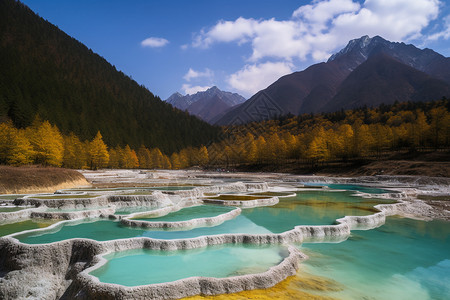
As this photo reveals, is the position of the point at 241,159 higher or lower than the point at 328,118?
lower

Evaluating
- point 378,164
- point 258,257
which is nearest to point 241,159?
point 378,164

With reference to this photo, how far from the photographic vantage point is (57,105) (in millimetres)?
122562

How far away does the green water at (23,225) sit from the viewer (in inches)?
617

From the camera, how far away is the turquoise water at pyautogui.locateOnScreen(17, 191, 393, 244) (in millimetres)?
14964

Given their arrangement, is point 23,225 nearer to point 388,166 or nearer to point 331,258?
point 331,258

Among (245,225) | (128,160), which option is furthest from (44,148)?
(245,225)

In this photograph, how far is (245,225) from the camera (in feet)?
60.8

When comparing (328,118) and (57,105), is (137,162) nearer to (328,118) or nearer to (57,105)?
(57,105)

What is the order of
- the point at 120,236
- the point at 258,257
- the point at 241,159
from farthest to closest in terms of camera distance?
the point at 241,159 < the point at 120,236 < the point at 258,257

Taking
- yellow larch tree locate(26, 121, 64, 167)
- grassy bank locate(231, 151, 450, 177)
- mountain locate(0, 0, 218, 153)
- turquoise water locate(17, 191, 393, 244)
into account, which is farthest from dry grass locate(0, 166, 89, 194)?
mountain locate(0, 0, 218, 153)

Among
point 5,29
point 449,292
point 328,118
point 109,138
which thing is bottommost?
point 449,292

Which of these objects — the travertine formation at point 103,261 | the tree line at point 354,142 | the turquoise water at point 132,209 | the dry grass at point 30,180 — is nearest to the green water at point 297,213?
the travertine formation at point 103,261

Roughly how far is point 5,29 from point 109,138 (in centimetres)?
12850

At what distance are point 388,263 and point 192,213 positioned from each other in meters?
13.7
